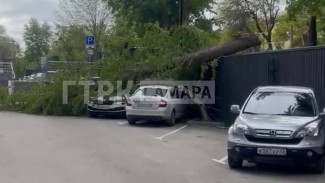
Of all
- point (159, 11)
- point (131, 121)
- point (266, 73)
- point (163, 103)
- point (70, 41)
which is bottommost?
point (131, 121)

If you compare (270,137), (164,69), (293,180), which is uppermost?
(164,69)

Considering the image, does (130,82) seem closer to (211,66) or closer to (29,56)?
(211,66)

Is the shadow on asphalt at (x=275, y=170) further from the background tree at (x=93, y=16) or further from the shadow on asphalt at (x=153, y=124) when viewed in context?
the background tree at (x=93, y=16)

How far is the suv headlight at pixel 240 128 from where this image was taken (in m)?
11.7

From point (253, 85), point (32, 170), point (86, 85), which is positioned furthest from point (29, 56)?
point (32, 170)

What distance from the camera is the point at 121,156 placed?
13.7m

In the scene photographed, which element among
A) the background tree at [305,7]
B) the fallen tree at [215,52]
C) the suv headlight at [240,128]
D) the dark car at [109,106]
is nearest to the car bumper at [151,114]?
the fallen tree at [215,52]

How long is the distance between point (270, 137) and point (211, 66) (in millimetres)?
12564

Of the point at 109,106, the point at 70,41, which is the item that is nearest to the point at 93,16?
the point at 70,41

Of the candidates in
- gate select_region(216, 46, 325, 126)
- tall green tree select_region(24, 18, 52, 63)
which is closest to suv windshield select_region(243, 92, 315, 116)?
gate select_region(216, 46, 325, 126)

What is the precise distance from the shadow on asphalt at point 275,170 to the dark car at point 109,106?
13703mm

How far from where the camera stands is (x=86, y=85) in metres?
26.9

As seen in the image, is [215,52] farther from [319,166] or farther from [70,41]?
[70,41]

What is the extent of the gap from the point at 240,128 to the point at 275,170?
1261 millimetres
